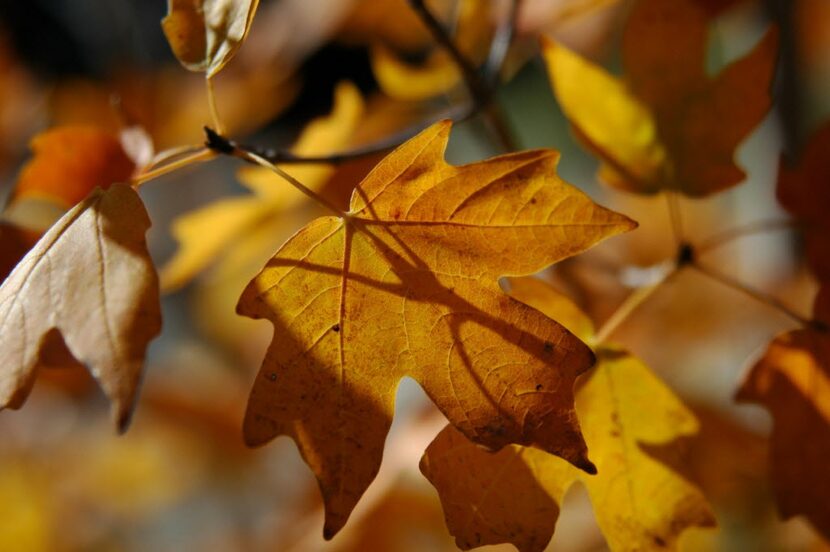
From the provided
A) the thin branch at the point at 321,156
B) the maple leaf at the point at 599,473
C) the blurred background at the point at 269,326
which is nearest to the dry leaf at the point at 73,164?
A: the blurred background at the point at 269,326

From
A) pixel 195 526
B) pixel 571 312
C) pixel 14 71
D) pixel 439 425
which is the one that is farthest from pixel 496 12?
pixel 195 526

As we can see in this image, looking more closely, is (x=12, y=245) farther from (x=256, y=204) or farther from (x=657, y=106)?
(x=657, y=106)

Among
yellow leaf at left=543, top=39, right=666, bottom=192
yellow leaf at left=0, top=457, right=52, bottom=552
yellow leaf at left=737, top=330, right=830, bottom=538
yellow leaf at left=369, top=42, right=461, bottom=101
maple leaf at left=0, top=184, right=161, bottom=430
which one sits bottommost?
yellow leaf at left=0, top=457, right=52, bottom=552

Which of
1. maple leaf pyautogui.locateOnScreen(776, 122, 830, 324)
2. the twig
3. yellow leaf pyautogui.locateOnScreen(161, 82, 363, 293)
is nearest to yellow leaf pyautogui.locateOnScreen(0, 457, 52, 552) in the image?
yellow leaf pyautogui.locateOnScreen(161, 82, 363, 293)

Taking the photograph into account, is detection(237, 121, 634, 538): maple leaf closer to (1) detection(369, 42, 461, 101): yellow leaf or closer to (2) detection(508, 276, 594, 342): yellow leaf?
(2) detection(508, 276, 594, 342): yellow leaf

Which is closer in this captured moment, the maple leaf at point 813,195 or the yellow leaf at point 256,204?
the maple leaf at point 813,195

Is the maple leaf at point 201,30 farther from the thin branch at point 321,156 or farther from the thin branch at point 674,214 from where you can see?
the thin branch at point 674,214

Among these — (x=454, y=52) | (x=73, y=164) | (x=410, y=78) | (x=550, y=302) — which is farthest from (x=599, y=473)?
(x=410, y=78)
